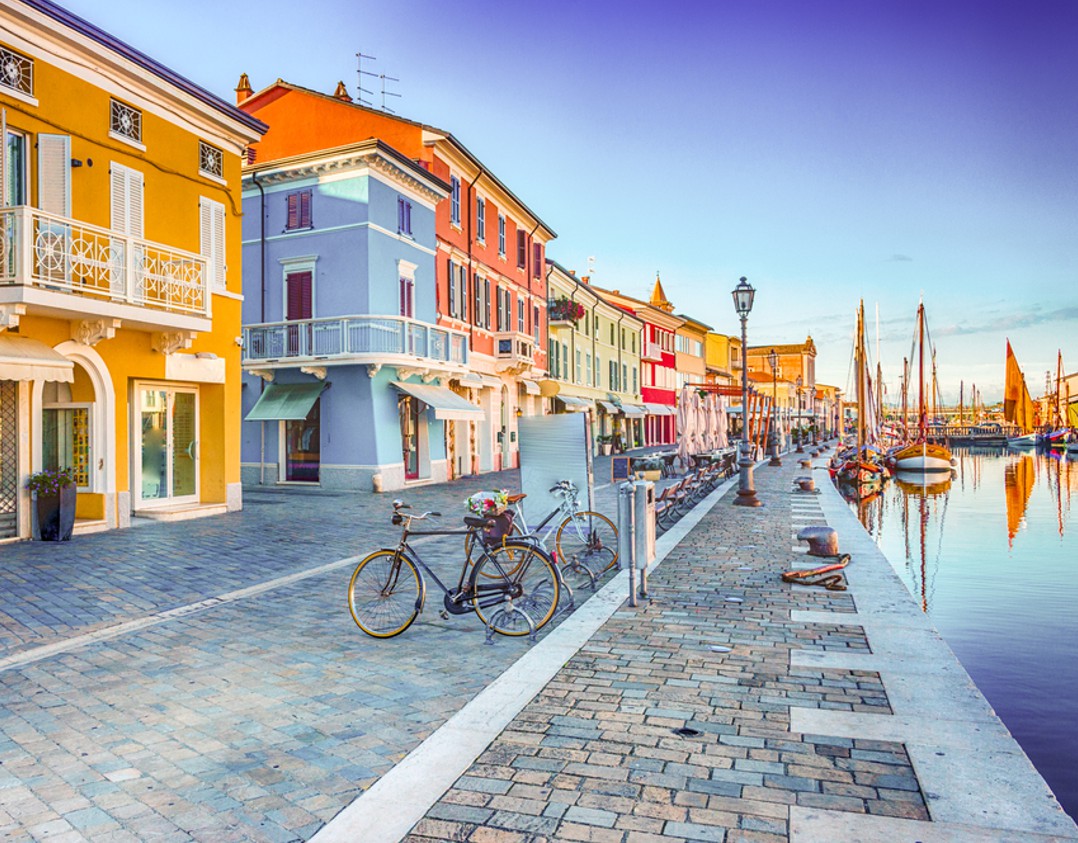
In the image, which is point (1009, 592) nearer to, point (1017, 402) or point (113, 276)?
point (113, 276)

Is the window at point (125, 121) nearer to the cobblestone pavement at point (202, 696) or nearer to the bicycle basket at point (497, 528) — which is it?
the cobblestone pavement at point (202, 696)

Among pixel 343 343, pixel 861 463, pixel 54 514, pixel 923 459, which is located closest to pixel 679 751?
pixel 54 514

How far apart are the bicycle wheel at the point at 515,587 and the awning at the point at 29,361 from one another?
808 cm

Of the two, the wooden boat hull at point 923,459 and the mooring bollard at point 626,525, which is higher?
the mooring bollard at point 626,525

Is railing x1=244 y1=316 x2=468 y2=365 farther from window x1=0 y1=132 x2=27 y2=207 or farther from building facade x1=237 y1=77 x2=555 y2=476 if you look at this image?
window x1=0 y1=132 x2=27 y2=207

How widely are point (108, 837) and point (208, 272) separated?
12222 millimetres

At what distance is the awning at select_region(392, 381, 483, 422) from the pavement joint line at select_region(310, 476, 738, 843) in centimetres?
1490

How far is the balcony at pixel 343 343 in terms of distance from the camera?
19.9 meters

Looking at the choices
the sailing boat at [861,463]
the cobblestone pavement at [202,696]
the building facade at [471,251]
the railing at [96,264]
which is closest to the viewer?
the cobblestone pavement at [202,696]

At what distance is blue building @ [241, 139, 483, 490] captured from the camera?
2016 centimetres

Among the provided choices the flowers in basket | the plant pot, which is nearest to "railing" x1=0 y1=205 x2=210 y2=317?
the plant pot

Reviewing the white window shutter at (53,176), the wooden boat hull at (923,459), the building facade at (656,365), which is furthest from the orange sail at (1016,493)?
the building facade at (656,365)

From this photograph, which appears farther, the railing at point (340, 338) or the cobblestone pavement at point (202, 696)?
the railing at point (340, 338)

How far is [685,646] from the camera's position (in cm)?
600
